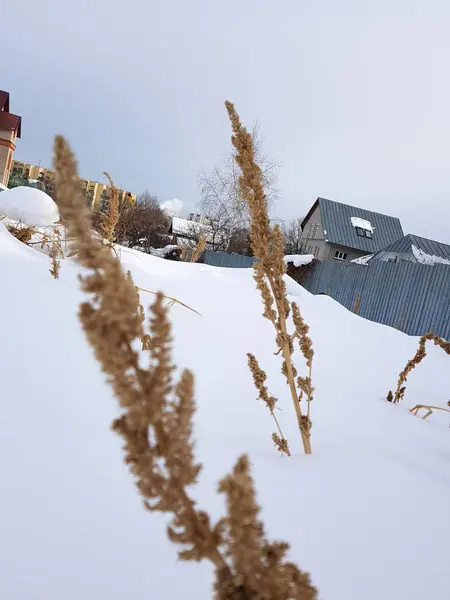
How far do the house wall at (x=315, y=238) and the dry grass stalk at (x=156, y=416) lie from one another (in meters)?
32.1

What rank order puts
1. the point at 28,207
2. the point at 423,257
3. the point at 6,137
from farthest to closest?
the point at 6,137 < the point at 423,257 < the point at 28,207

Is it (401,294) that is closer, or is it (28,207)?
(28,207)

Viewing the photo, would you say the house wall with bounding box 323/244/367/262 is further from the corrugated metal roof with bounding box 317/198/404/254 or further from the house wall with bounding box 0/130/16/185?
the house wall with bounding box 0/130/16/185

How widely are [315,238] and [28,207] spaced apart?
30.3 m

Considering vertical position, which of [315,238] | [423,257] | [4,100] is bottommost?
[423,257]

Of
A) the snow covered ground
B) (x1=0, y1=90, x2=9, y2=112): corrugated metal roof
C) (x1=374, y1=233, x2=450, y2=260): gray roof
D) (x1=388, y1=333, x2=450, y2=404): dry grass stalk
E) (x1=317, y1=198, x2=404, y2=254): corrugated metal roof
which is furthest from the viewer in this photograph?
(x1=317, y1=198, x2=404, y2=254): corrugated metal roof

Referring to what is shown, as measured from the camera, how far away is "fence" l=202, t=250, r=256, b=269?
19625mm

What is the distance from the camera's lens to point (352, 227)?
32406mm

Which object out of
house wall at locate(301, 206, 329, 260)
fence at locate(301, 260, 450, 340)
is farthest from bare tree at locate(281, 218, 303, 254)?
fence at locate(301, 260, 450, 340)

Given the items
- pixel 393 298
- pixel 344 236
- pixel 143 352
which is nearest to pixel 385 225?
pixel 344 236

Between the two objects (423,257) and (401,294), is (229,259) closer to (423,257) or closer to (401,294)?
(423,257)

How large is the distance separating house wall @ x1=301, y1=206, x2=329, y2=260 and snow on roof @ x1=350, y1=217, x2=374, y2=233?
2812 millimetres

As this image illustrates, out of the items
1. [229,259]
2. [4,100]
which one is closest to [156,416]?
[229,259]

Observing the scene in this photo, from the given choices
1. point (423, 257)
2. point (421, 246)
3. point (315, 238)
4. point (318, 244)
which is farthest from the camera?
point (315, 238)
